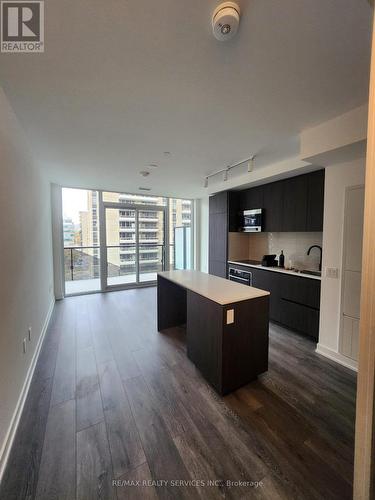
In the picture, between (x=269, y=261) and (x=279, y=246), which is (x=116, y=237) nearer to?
(x=269, y=261)

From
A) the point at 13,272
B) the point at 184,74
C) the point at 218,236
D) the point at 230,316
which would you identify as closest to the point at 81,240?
the point at 218,236

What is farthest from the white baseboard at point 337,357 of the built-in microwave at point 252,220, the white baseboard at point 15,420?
the white baseboard at point 15,420

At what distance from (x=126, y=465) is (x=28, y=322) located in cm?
162

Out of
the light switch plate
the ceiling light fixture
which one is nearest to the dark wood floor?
the light switch plate

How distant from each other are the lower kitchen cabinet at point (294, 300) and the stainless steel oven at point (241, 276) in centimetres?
27

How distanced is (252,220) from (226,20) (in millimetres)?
3260

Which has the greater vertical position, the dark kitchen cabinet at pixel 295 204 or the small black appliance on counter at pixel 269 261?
the dark kitchen cabinet at pixel 295 204

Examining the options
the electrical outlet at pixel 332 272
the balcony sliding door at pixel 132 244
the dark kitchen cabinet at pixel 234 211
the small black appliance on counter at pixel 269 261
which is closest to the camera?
the electrical outlet at pixel 332 272

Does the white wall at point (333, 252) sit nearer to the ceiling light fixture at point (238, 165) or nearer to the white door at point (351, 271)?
the white door at point (351, 271)

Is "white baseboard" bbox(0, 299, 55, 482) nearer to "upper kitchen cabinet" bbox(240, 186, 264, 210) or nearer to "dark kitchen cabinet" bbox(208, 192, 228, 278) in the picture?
"dark kitchen cabinet" bbox(208, 192, 228, 278)

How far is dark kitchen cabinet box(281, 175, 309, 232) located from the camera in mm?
3139

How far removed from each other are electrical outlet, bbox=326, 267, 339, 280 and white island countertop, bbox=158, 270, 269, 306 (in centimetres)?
104

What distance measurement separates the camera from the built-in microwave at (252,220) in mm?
3877

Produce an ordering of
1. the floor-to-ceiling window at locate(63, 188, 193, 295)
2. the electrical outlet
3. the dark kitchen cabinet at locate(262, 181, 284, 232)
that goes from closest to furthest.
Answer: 1. the electrical outlet
2. the dark kitchen cabinet at locate(262, 181, 284, 232)
3. the floor-to-ceiling window at locate(63, 188, 193, 295)
